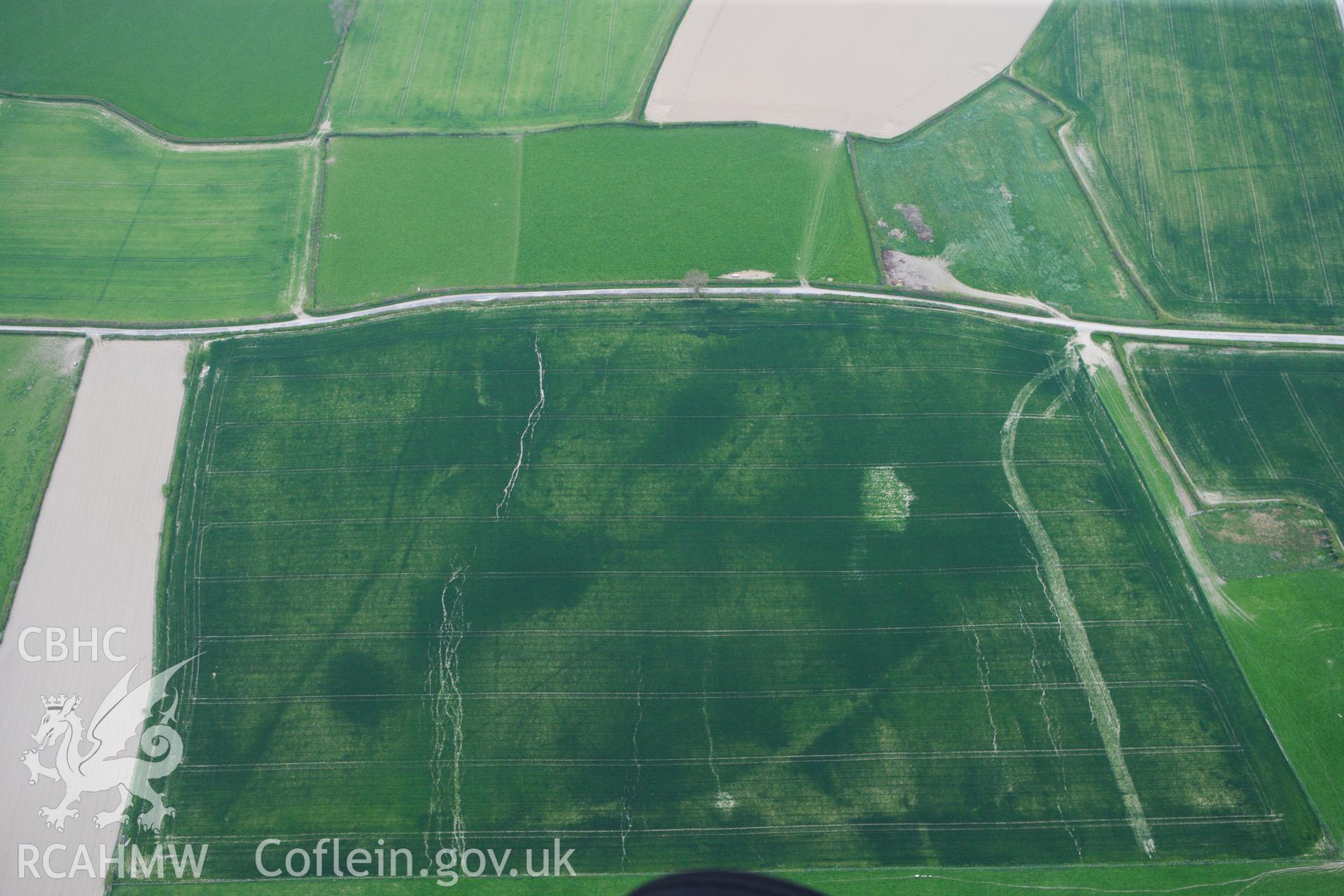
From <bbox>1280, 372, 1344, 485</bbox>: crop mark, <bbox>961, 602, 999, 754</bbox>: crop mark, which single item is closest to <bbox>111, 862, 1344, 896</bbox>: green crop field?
<bbox>961, 602, 999, 754</bbox>: crop mark

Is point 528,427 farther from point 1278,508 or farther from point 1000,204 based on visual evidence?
point 1278,508

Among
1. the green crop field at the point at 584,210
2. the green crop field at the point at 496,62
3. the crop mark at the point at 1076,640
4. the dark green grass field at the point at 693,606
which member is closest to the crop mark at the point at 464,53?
the green crop field at the point at 496,62

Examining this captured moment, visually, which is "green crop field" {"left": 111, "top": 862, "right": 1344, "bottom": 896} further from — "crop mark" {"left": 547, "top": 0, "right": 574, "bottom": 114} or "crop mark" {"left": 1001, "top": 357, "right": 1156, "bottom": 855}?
"crop mark" {"left": 547, "top": 0, "right": 574, "bottom": 114}

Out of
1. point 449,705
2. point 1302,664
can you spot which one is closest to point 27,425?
point 449,705

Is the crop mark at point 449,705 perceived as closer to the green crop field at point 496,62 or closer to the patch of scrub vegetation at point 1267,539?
the green crop field at point 496,62

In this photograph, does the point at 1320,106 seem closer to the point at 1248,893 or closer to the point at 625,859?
the point at 1248,893
